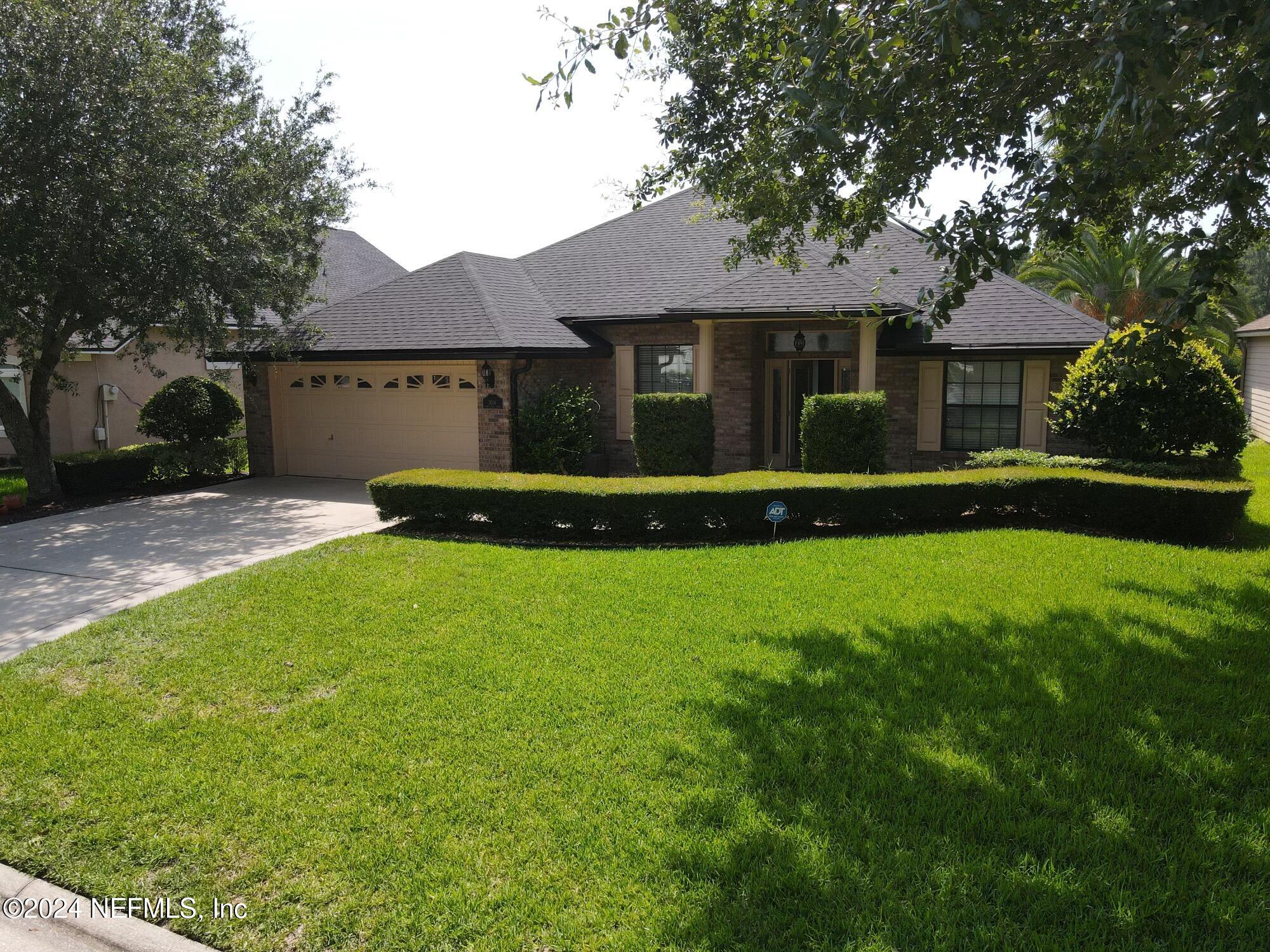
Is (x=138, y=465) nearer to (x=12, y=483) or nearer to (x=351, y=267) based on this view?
(x=12, y=483)

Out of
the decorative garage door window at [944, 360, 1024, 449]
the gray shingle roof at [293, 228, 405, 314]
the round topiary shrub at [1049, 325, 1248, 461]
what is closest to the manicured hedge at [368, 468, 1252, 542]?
the round topiary shrub at [1049, 325, 1248, 461]

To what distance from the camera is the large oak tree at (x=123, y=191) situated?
10.6 meters

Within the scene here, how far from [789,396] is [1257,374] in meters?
17.3

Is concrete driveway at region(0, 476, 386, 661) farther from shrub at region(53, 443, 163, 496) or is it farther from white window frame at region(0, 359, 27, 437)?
white window frame at region(0, 359, 27, 437)

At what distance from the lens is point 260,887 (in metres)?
3.59

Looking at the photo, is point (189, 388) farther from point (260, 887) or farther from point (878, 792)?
point (878, 792)

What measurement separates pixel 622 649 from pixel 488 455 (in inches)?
332

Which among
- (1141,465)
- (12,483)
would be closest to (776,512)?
(1141,465)

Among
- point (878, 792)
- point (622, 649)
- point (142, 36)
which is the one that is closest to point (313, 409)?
point (142, 36)

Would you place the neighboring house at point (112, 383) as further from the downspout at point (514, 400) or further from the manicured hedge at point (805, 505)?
the manicured hedge at point (805, 505)

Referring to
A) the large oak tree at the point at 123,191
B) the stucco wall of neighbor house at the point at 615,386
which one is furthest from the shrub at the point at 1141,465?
the large oak tree at the point at 123,191

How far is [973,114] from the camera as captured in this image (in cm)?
741

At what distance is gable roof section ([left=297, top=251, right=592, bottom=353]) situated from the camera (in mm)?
14227

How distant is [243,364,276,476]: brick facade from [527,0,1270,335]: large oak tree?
385 inches
